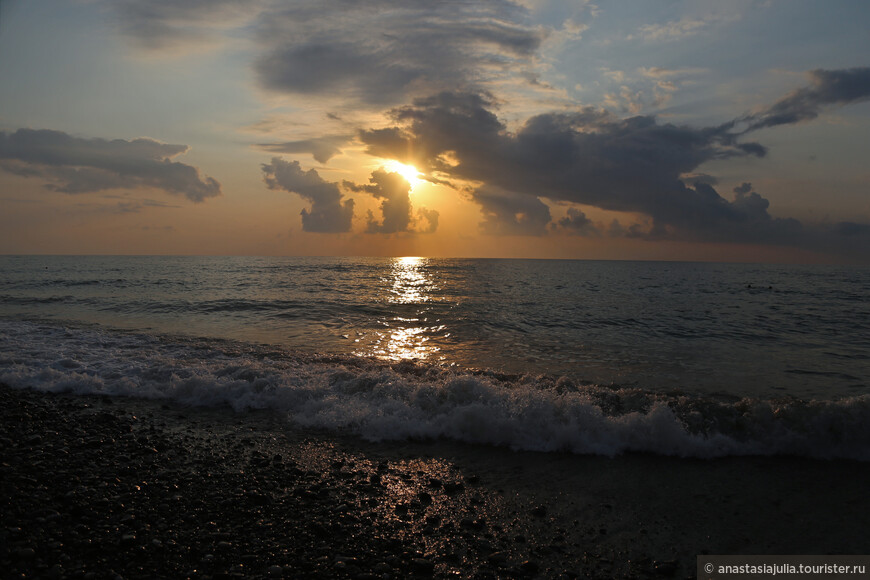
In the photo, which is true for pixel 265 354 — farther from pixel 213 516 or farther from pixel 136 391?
pixel 213 516

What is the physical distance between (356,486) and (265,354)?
32.9 ft

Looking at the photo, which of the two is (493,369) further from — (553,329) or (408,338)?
(553,329)

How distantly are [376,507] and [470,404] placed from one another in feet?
13.4

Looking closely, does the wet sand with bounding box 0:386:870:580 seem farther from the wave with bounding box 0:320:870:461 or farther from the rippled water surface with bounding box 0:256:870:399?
the rippled water surface with bounding box 0:256:870:399

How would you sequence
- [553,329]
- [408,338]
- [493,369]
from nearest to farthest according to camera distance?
[493,369], [408,338], [553,329]

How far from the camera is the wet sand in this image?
5160 millimetres

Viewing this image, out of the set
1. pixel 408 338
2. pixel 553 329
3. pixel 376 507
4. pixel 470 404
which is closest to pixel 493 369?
pixel 470 404

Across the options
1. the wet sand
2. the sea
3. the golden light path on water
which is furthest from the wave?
the golden light path on water

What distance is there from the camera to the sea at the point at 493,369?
924 cm

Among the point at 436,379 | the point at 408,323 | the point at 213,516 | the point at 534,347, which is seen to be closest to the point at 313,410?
the point at 436,379

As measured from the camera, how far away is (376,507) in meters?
6.34

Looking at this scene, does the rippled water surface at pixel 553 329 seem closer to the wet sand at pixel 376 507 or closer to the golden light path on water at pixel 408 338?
the golden light path on water at pixel 408 338

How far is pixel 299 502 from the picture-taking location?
6383 millimetres

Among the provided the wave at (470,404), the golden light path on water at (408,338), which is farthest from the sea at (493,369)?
the golden light path on water at (408,338)
